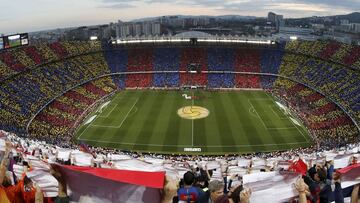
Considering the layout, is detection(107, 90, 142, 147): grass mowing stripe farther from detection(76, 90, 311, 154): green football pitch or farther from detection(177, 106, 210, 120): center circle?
detection(177, 106, 210, 120): center circle

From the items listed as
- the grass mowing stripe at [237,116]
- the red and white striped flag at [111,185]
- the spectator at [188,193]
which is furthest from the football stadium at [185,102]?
the red and white striped flag at [111,185]

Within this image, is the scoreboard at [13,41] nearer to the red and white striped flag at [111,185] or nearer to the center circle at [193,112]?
the center circle at [193,112]

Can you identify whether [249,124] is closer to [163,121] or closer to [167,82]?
[163,121]

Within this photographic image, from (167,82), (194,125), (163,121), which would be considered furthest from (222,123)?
(167,82)

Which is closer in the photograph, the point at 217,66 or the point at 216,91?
the point at 216,91

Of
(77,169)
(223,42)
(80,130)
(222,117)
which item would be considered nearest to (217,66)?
(223,42)

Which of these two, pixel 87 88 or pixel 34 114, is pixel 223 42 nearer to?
pixel 87 88
